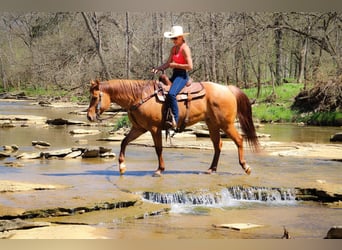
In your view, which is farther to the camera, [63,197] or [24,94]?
[24,94]

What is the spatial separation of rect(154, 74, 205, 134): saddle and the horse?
27 millimetres

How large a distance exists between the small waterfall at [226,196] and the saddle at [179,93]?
0.81 meters

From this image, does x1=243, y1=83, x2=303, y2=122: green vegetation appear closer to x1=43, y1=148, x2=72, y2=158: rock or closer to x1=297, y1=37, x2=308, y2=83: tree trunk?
x1=297, y1=37, x2=308, y2=83: tree trunk

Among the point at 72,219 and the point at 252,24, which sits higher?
the point at 252,24

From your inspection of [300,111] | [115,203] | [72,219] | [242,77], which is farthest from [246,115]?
[300,111]

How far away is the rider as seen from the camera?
5414 mm

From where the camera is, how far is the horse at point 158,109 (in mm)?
5496

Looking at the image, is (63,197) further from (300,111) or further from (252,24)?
(300,111)

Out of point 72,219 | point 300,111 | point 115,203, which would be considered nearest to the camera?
point 72,219

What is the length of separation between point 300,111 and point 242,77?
2145 mm

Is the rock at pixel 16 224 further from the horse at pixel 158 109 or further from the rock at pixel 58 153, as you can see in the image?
the rock at pixel 58 153

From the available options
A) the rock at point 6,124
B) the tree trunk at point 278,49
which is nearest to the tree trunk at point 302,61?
the tree trunk at point 278,49

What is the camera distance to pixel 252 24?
6.60m

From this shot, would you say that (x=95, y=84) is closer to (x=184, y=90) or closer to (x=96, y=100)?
(x=96, y=100)
